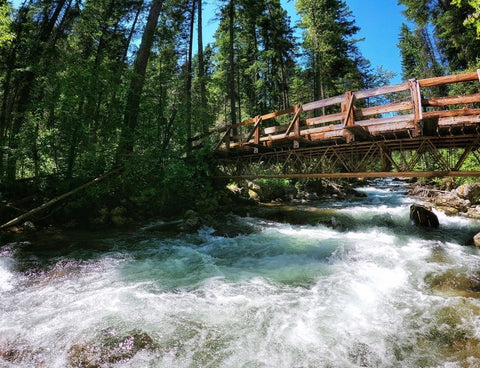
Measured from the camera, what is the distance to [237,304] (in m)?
5.20

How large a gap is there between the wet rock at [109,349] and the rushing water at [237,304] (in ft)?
0.05

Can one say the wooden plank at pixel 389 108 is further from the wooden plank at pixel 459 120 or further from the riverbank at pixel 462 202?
the riverbank at pixel 462 202

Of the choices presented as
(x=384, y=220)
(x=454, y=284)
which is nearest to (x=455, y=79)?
(x=454, y=284)

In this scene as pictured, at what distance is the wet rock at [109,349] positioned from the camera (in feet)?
11.6

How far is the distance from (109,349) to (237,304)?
237 centimetres

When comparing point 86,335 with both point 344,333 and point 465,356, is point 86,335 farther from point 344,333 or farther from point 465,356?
point 465,356

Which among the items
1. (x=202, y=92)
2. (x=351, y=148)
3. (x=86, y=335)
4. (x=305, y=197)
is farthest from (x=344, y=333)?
(x=305, y=197)

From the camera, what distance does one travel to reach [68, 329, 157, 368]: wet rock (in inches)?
139

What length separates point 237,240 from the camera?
1055 cm

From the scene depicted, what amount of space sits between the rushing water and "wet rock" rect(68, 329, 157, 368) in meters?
0.02

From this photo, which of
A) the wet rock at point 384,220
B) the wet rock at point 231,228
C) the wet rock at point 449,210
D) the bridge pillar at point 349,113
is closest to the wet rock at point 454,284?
the bridge pillar at point 349,113

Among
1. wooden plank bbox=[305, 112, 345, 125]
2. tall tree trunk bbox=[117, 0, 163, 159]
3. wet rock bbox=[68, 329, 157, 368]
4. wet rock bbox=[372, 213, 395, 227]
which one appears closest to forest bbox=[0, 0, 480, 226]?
tall tree trunk bbox=[117, 0, 163, 159]

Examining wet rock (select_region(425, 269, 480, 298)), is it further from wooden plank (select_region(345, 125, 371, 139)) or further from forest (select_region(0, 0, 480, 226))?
forest (select_region(0, 0, 480, 226))

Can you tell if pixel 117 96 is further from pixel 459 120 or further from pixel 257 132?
pixel 459 120
